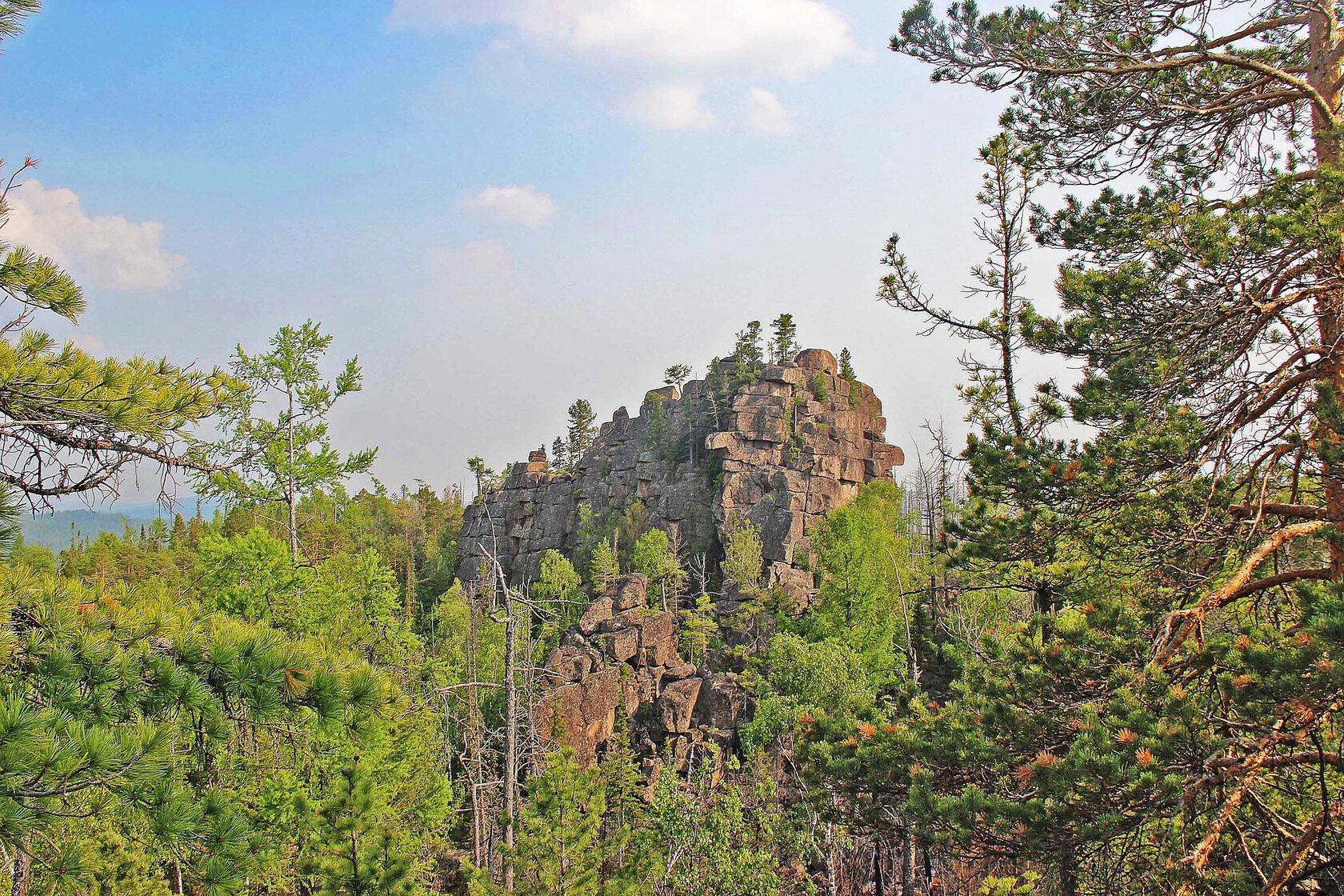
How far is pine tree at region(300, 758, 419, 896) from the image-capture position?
9.29m

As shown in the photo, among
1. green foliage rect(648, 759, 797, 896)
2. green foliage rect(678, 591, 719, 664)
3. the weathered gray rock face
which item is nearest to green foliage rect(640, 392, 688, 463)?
green foliage rect(678, 591, 719, 664)

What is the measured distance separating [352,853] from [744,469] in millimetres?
34671

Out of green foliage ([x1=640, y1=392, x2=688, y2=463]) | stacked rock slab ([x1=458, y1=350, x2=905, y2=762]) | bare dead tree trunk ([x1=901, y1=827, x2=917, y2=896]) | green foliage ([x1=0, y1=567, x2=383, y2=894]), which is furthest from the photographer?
green foliage ([x1=640, y1=392, x2=688, y2=463])

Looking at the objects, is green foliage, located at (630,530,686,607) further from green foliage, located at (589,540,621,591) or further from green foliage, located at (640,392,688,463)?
green foliage, located at (640,392,688,463)

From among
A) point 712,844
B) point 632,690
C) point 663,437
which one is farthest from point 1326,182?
point 663,437

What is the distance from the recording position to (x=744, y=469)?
42.8 m

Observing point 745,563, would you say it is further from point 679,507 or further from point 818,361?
point 818,361

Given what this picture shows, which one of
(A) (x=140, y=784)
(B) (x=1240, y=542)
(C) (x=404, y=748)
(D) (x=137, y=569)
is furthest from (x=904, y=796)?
(D) (x=137, y=569)

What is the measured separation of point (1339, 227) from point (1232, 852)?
3802 millimetres

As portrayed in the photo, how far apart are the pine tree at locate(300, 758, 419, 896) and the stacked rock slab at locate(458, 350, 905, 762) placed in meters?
10.6

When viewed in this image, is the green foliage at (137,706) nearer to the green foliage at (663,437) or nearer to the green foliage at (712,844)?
the green foliage at (712,844)

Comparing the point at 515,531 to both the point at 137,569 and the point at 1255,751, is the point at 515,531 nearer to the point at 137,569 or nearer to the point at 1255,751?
the point at 137,569

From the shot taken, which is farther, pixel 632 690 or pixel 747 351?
pixel 747 351

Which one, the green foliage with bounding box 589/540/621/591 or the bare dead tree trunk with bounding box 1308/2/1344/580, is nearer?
the bare dead tree trunk with bounding box 1308/2/1344/580
